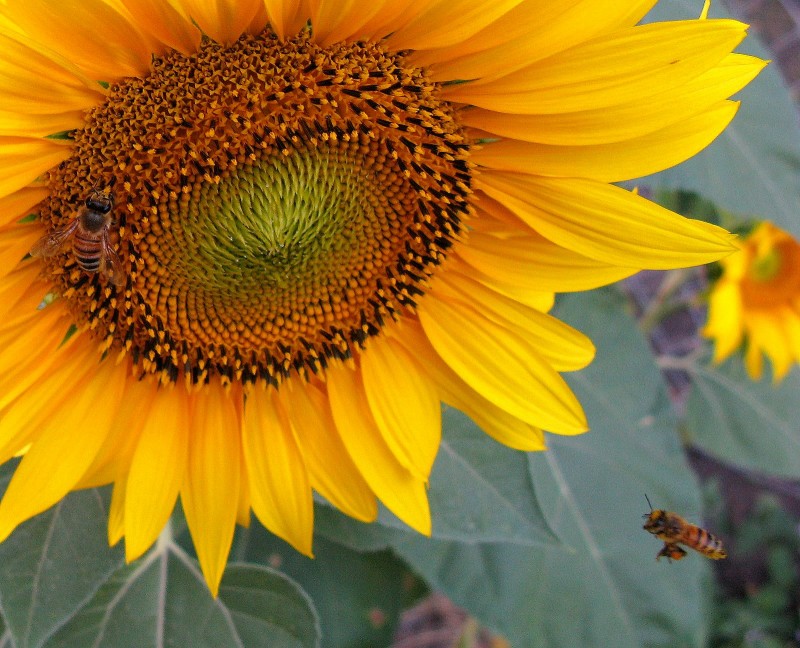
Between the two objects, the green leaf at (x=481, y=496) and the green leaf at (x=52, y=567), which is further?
the green leaf at (x=481, y=496)

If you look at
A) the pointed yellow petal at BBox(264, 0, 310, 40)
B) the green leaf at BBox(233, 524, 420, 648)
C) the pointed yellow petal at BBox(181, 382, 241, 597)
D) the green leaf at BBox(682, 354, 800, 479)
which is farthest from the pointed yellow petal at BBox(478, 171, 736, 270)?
the green leaf at BBox(682, 354, 800, 479)

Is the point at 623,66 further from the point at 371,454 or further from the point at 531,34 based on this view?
the point at 371,454

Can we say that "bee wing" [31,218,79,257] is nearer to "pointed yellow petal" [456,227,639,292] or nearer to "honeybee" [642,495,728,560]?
"pointed yellow petal" [456,227,639,292]

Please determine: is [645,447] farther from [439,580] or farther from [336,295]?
[336,295]

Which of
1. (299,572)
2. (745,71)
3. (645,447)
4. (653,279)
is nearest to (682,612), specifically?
(645,447)

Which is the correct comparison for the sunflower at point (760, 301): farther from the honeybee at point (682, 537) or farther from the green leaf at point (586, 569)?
Result: the honeybee at point (682, 537)

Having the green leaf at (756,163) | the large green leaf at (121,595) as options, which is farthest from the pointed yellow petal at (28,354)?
the green leaf at (756,163)

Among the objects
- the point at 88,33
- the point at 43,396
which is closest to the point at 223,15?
the point at 88,33
